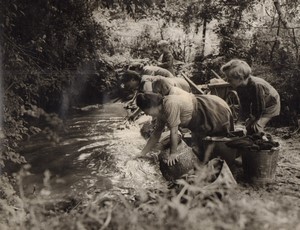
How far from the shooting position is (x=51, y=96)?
6.33m

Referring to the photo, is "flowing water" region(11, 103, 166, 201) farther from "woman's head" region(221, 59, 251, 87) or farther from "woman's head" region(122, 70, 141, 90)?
"woman's head" region(221, 59, 251, 87)

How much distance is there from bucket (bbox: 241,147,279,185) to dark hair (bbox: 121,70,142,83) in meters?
3.10

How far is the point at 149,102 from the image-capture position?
4168 millimetres

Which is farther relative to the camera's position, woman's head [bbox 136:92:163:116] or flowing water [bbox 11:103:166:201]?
flowing water [bbox 11:103:166:201]

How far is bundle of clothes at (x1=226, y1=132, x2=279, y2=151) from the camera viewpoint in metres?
4.09

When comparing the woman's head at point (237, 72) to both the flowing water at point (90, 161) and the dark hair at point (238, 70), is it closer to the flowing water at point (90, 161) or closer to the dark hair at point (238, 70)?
the dark hair at point (238, 70)

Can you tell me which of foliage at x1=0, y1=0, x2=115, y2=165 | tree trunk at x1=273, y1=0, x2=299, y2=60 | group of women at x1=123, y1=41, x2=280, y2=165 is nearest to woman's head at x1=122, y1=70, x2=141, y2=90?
foliage at x1=0, y1=0, x2=115, y2=165

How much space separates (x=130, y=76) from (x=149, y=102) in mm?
3209

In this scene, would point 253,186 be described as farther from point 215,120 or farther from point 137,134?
point 137,134

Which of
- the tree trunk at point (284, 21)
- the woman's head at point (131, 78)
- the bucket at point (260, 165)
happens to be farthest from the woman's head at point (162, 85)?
the tree trunk at point (284, 21)

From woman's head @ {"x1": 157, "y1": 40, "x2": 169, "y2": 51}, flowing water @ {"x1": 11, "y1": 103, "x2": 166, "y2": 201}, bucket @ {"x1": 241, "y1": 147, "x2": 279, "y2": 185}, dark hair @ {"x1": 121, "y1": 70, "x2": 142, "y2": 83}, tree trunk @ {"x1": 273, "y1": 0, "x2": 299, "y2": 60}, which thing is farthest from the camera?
dark hair @ {"x1": 121, "y1": 70, "x2": 142, "y2": 83}

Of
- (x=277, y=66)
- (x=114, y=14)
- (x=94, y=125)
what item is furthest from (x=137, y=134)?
(x=277, y=66)

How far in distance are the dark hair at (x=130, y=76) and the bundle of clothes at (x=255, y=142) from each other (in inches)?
116

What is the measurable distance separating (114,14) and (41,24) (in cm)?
142
